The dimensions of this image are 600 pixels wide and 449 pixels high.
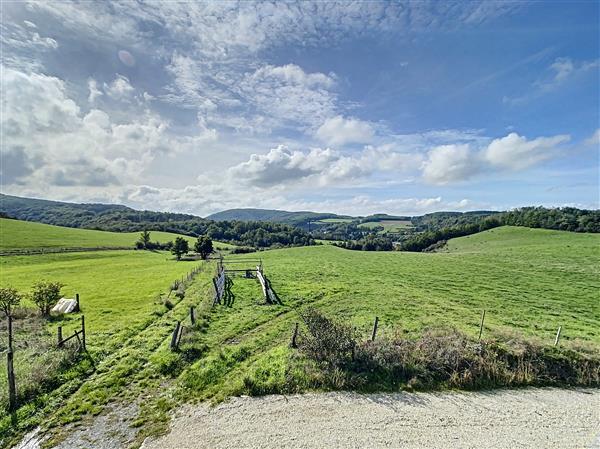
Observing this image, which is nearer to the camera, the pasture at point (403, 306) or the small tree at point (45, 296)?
the pasture at point (403, 306)

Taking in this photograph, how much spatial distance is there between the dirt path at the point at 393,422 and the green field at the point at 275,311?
3.83 ft

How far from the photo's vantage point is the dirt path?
353 inches

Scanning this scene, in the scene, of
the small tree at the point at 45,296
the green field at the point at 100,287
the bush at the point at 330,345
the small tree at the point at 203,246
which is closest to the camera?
the bush at the point at 330,345

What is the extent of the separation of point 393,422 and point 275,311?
1333cm

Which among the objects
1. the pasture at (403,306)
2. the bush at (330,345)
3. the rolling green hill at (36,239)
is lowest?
the pasture at (403,306)

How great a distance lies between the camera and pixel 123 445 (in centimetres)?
877

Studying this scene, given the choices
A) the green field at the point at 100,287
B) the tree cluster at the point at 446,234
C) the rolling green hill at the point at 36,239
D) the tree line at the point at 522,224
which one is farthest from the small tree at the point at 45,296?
the tree cluster at the point at 446,234

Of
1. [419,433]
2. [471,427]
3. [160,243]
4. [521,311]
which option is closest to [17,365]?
[419,433]

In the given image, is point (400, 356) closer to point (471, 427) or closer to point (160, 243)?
point (471, 427)

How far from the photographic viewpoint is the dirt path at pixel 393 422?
8.96m

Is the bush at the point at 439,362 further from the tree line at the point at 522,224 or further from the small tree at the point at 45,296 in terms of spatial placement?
the tree line at the point at 522,224

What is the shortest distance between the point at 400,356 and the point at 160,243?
100 metres

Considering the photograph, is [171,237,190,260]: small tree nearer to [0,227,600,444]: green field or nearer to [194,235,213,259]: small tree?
[194,235,213,259]: small tree

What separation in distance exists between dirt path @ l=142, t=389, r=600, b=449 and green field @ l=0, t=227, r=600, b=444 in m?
1.17
